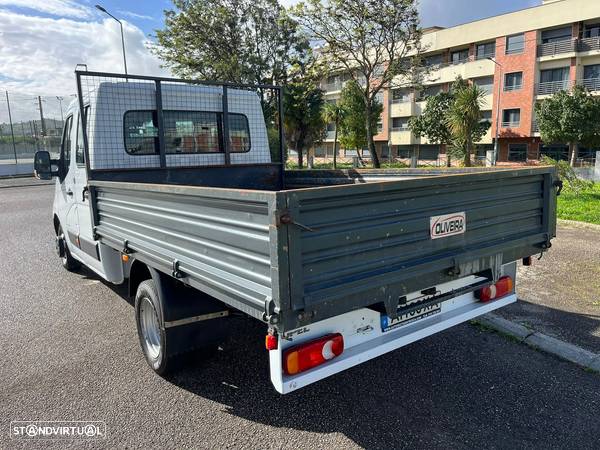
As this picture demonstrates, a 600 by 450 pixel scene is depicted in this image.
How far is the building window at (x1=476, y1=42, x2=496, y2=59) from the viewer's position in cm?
3900

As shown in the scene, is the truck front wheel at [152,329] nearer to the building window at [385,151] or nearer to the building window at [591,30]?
the building window at [591,30]

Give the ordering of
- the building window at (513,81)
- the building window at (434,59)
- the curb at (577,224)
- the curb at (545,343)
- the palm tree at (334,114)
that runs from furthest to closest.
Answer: the building window at (434,59) < the palm tree at (334,114) < the building window at (513,81) < the curb at (577,224) < the curb at (545,343)

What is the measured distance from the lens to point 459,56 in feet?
138

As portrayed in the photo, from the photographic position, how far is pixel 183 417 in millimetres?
3084

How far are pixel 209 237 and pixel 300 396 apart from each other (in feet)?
5.04

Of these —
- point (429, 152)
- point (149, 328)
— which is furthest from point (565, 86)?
point (149, 328)

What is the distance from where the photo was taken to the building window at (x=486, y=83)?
39.6 metres

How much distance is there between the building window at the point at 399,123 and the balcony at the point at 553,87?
13256mm

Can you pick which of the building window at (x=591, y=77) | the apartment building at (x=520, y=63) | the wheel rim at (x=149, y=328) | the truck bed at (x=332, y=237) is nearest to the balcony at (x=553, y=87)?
the apartment building at (x=520, y=63)

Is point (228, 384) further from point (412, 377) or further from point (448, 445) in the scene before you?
point (448, 445)

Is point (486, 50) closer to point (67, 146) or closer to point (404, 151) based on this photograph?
point (404, 151)

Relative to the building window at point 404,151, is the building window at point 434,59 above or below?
above

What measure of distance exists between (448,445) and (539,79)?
4091 centimetres

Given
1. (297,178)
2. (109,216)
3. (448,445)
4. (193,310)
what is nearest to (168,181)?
(109,216)
